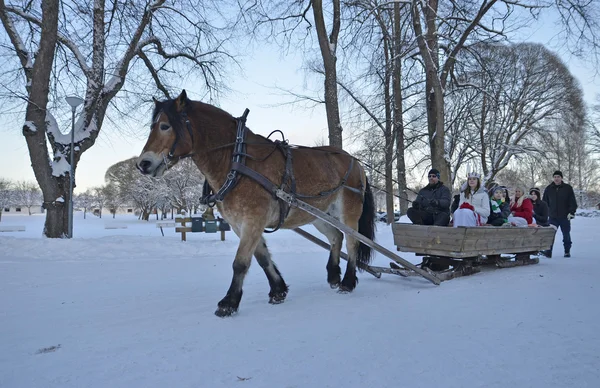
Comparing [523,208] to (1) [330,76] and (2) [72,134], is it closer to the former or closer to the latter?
(1) [330,76]

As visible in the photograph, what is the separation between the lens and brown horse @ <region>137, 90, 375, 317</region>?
379 cm

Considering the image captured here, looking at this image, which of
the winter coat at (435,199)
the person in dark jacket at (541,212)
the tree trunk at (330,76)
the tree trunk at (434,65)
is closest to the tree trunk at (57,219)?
the tree trunk at (330,76)

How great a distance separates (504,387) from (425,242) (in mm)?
3650

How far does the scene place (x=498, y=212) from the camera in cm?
685

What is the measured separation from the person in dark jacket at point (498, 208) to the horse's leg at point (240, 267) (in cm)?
458

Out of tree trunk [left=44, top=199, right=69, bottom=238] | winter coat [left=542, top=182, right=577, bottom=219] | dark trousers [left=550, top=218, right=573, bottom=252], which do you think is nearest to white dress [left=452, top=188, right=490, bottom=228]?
dark trousers [left=550, top=218, right=573, bottom=252]

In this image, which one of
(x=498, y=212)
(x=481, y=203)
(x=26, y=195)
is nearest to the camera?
(x=481, y=203)

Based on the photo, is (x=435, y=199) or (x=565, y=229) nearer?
(x=435, y=199)

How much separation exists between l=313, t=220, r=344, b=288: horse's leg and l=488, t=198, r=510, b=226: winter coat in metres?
3.00

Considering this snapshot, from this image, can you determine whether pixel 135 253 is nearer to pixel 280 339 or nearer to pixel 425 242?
pixel 425 242

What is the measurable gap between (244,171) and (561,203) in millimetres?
8761

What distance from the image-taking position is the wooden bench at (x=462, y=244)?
5355 mm

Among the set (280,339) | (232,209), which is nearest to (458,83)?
(232,209)

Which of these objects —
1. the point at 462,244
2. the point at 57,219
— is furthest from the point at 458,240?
the point at 57,219
